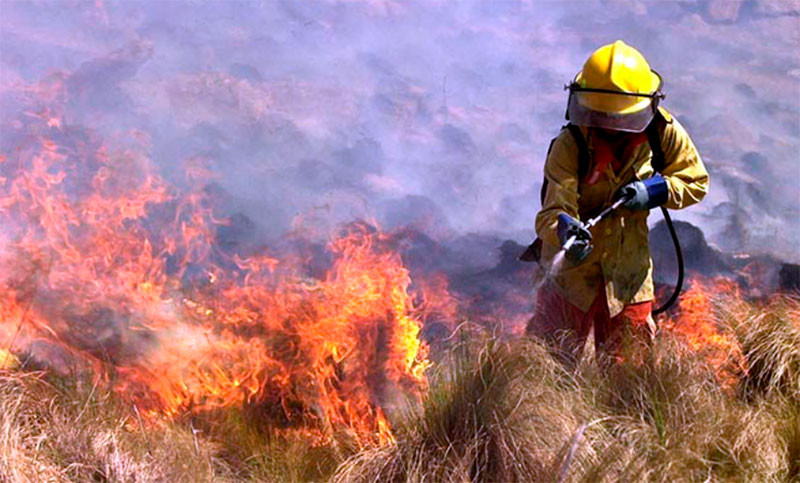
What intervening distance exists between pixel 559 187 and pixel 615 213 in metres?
0.34

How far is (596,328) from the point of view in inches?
172

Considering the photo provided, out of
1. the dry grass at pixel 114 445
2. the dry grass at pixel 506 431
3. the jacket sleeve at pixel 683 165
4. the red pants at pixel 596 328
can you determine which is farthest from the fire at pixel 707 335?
→ the dry grass at pixel 114 445

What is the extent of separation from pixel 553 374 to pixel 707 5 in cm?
404

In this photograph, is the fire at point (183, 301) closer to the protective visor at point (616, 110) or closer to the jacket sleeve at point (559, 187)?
the jacket sleeve at point (559, 187)

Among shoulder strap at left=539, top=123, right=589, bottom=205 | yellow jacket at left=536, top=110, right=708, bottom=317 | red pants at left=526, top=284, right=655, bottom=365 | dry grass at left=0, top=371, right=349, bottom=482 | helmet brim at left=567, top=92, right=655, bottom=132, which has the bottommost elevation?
dry grass at left=0, top=371, right=349, bottom=482

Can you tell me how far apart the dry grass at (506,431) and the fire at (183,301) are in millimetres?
375

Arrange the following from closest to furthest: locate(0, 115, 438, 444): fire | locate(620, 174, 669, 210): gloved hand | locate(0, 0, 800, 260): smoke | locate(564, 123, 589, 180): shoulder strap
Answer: locate(620, 174, 669, 210): gloved hand, locate(564, 123, 589, 180): shoulder strap, locate(0, 115, 438, 444): fire, locate(0, 0, 800, 260): smoke

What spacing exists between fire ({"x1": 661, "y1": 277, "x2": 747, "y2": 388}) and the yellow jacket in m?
0.39

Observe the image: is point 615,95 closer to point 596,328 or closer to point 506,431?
point 596,328

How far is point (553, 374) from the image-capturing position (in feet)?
12.9

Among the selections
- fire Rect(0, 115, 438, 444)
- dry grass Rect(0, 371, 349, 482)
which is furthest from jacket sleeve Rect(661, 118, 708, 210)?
dry grass Rect(0, 371, 349, 482)

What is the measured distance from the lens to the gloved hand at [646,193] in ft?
12.9

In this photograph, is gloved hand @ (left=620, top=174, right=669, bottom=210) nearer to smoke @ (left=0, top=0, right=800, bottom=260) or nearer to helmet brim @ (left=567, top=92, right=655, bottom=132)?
helmet brim @ (left=567, top=92, right=655, bottom=132)

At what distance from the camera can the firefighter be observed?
400 cm
